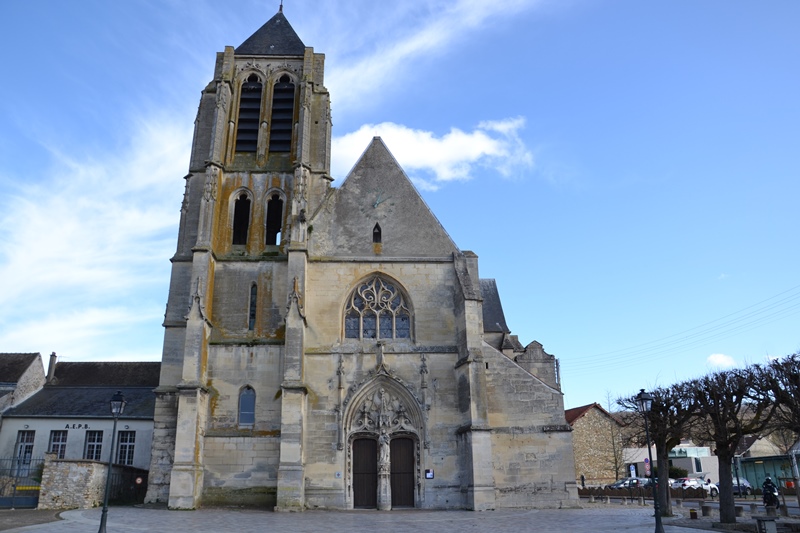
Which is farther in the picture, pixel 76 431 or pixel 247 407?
pixel 76 431

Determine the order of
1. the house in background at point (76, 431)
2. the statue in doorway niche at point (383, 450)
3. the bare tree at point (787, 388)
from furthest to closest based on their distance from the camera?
the house in background at point (76, 431), the statue in doorway niche at point (383, 450), the bare tree at point (787, 388)

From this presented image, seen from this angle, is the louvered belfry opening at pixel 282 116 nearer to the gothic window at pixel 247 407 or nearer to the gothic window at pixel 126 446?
the gothic window at pixel 247 407

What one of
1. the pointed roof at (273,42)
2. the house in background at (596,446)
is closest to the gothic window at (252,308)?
the pointed roof at (273,42)

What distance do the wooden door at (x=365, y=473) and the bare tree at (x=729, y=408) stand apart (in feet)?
32.3

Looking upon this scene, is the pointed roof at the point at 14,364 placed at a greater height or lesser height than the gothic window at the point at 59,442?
greater

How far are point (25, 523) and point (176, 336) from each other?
8083 mm

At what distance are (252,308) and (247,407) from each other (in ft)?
11.3

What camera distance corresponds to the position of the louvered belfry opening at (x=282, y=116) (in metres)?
24.8

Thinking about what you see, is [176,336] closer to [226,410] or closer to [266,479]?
[226,410]

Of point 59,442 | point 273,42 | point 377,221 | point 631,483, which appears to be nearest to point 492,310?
point 631,483

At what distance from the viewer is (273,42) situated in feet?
89.9

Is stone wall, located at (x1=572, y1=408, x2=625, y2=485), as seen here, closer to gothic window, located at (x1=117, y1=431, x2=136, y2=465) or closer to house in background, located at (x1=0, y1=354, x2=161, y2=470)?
house in background, located at (x1=0, y1=354, x2=161, y2=470)

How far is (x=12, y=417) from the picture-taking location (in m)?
29.4

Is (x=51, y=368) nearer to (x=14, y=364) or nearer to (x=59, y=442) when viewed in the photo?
(x=14, y=364)
